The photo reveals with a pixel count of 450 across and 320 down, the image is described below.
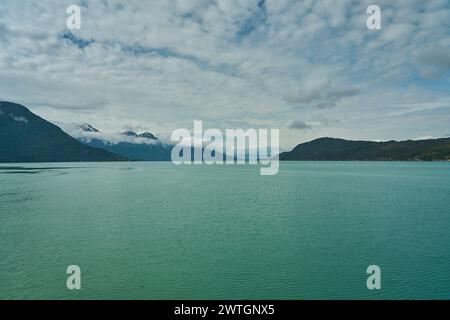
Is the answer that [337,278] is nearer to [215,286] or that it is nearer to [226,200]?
[215,286]

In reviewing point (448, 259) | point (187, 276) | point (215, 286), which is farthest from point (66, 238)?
point (448, 259)

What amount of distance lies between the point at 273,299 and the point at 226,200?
2005 inches

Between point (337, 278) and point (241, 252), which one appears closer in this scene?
point (337, 278)

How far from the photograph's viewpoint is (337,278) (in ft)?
97.1

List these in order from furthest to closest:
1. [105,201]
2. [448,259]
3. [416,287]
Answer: [105,201] < [448,259] < [416,287]

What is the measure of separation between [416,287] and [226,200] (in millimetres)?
51766

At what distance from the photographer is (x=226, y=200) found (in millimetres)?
76875
